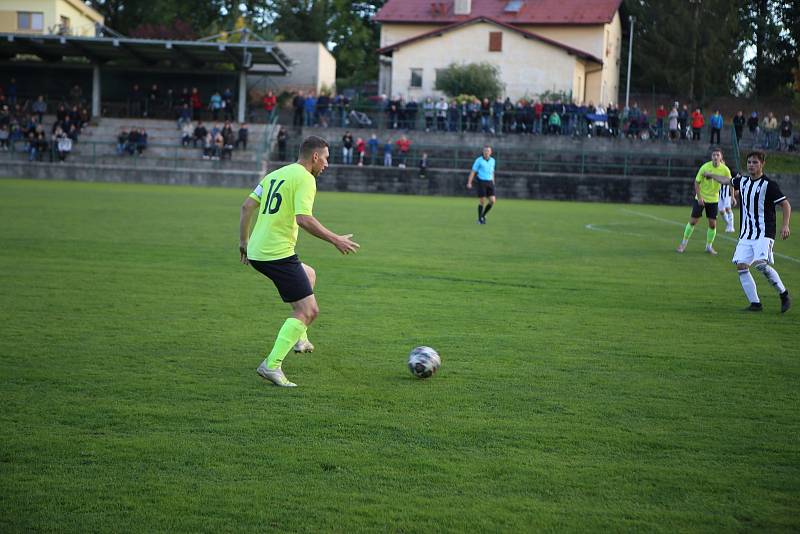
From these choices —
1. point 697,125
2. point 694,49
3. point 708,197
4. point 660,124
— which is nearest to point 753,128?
point 697,125

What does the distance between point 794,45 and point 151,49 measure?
149 ft

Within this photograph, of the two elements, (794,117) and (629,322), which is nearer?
(629,322)

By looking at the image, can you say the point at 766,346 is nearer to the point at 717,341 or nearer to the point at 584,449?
the point at 717,341

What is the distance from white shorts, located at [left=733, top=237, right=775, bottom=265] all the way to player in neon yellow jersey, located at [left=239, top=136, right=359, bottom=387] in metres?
5.87

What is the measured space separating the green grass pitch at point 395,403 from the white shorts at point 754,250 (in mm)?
641

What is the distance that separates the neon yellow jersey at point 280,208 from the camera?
21.4 feet

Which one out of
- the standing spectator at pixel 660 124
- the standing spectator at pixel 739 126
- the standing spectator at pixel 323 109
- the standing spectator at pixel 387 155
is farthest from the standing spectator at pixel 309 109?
the standing spectator at pixel 739 126

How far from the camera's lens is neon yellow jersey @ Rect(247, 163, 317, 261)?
21.4 ft

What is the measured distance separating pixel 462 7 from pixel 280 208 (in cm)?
5152

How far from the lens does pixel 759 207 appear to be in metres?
10.4

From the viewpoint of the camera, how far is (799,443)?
5.36m

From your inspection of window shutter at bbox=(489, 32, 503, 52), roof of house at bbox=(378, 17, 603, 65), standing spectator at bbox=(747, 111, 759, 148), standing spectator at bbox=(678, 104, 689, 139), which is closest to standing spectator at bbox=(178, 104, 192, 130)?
roof of house at bbox=(378, 17, 603, 65)

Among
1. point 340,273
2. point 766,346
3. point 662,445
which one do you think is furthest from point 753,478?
point 340,273

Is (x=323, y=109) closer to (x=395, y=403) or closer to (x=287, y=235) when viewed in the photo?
(x=287, y=235)
